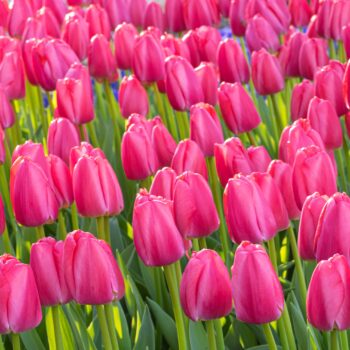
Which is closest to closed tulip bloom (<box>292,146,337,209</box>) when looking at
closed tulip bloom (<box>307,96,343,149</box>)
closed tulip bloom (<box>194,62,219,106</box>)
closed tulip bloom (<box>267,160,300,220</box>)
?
closed tulip bloom (<box>267,160,300,220</box>)

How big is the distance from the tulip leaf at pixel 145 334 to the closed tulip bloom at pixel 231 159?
0.37m

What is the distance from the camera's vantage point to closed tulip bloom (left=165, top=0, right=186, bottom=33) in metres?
3.74

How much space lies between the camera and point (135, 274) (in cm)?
275

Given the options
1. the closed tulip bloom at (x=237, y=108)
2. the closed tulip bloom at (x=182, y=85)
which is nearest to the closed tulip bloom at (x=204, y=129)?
the closed tulip bloom at (x=237, y=108)

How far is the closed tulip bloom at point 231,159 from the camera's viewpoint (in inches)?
88.5

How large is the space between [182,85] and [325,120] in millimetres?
548

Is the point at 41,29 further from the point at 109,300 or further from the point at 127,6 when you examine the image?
the point at 109,300

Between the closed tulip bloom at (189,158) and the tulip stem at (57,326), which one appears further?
the closed tulip bloom at (189,158)

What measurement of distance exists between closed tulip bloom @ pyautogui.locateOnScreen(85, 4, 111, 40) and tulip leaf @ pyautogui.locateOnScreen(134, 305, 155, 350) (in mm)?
1653

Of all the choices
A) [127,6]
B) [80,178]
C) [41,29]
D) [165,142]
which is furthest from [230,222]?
[127,6]

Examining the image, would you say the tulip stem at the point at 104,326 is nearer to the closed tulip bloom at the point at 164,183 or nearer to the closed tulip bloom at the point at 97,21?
the closed tulip bloom at the point at 164,183

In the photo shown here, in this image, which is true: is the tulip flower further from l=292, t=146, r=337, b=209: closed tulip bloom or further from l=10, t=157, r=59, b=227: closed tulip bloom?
l=292, t=146, r=337, b=209: closed tulip bloom

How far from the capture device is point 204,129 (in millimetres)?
2512

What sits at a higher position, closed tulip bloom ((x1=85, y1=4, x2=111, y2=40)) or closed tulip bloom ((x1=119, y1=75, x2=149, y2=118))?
closed tulip bloom ((x1=85, y1=4, x2=111, y2=40))
